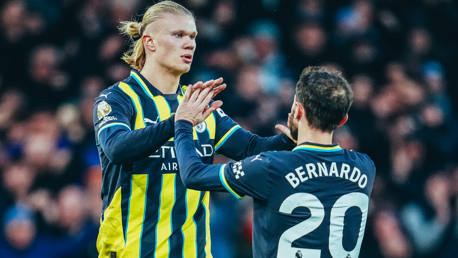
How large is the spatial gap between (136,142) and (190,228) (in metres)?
0.67

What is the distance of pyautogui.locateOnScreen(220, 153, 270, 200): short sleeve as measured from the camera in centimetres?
196

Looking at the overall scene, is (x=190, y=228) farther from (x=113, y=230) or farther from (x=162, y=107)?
(x=162, y=107)

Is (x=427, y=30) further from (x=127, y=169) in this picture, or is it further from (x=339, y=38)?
(x=127, y=169)

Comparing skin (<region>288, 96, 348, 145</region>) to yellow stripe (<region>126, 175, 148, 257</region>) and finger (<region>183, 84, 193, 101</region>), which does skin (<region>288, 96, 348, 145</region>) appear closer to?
finger (<region>183, 84, 193, 101</region>)

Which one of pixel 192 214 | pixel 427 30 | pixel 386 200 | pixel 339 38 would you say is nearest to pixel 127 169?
pixel 192 214

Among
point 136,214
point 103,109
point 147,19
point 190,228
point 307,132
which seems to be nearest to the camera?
point 307,132

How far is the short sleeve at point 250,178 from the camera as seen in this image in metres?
1.96

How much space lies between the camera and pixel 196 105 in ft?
7.18

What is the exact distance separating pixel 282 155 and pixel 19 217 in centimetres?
307

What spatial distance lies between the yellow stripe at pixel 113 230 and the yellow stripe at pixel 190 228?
0.31 m

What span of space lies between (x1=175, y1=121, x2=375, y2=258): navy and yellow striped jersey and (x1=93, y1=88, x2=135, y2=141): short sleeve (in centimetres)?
40

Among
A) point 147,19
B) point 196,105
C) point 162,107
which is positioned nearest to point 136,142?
point 196,105

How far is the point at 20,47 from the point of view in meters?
4.79

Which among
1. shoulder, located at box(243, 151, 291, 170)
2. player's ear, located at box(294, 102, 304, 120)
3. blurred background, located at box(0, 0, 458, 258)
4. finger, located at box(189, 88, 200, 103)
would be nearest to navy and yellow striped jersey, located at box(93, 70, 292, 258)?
finger, located at box(189, 88, 200, 103)
